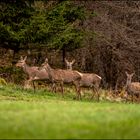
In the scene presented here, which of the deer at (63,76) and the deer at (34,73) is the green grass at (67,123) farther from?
the deer at (34,73)

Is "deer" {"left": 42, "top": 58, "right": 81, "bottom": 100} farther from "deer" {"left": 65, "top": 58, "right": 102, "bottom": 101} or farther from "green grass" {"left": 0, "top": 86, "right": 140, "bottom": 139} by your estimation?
"green grass" {"left": 0, "top": 86, "right": 140, "bottom": 139}

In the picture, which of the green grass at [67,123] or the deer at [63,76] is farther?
the deer at [63,76]

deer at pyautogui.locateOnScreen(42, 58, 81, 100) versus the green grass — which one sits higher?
the green grass

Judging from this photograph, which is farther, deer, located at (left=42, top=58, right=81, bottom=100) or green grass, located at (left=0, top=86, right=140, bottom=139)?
deer, located at (left=42, top=58, right=81, bottom=100)

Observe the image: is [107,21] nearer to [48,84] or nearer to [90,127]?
[48,84]

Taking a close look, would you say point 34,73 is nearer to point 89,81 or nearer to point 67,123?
point 89,81

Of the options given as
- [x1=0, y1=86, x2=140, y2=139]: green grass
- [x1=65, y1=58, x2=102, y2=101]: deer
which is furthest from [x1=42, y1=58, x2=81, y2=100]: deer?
[x1=0, y1=86, x2=140, y2=139]: green grass

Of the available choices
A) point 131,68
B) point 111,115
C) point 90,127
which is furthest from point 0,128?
point 131,68

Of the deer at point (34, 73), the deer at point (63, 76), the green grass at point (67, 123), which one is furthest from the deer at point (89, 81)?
the green grass at point (67, 123)

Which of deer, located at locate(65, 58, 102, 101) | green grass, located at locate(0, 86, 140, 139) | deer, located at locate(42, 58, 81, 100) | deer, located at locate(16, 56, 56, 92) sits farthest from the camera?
deer, located at locate(16, 56, 56, 92)

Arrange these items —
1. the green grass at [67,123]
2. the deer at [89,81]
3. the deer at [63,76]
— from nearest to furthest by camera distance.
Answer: the green grass at [67,123] < the deer at [63,76] < the deer at [89,81]

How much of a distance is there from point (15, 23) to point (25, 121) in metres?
15.5

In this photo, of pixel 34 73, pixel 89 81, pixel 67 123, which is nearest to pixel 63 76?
pixel 89 81

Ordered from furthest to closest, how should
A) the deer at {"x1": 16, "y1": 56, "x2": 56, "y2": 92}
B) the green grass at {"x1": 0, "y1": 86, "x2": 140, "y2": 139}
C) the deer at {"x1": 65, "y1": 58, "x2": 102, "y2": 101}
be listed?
the deer at {"x1": 16, "y1": 56, "x2": 56, "y2": 92}
the deer at {"x1": 65, "y1": 58, "x2": 102, "y2": 101}
the green grass at {"x1": 0, "y1": 86, "x2": 140, "y2": 139}
